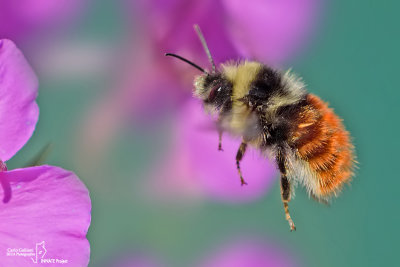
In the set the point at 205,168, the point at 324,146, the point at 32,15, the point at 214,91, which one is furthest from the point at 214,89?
the point at 205,168

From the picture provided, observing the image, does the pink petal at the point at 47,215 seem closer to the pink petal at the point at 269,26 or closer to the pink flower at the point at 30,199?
the pink flower at the point at 30,199

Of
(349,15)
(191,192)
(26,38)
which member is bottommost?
(191,192)

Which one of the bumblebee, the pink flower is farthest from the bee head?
the pink flower

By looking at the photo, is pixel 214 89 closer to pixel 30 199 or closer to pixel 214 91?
pixel 214 91

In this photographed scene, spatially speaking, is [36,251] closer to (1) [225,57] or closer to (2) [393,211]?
(1) [225,57]

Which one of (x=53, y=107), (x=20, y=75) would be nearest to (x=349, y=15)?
(x=53, y=107)

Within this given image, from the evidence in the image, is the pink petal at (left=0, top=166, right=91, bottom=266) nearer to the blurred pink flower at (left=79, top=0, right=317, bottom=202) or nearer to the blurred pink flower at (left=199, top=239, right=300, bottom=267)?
the blurred pink flower at (left=79, top=0, right=317, bottom=202)
